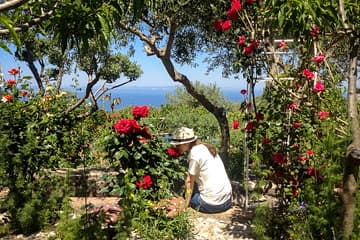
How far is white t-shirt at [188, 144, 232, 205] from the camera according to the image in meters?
4.79

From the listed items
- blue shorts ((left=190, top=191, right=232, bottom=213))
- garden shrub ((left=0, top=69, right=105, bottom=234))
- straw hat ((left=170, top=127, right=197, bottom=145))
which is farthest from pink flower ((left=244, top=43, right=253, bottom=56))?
garden shrub ((left=0, top=69, right=105, bottom=234))

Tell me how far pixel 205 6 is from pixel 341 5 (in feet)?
12.1

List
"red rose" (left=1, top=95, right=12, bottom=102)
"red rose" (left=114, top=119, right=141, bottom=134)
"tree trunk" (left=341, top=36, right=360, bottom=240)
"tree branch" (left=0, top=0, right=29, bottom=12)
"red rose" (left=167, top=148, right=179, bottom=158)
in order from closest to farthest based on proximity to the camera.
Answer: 1. "tree branch" (left=0, top=0, right=29, bottom=12)
2. "tree trunk" (left=341, top=36, right=360, bottom=240)
3. "red rose" (left=114, top=119, right=141, bottom=134)
4. "red rose" (left=167, top=148, right=179, bottom=158)
5. "red rose" (left=1, top=95, right=12, bottom=102)

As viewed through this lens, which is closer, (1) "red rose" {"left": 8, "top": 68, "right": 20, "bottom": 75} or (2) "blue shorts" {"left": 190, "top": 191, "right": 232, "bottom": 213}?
(2) "blue shorts" {"left": 190, "top": 191, "right": 232, "bottom": 213}

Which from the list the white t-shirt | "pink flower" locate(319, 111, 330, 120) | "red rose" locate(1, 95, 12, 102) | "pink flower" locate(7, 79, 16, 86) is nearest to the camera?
"pink flower" locate(319, 111, 330, 120)

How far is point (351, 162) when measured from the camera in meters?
2.70

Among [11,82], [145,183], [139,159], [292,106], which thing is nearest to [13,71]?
[11,82]

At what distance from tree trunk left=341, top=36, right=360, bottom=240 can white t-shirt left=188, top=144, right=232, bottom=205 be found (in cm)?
210

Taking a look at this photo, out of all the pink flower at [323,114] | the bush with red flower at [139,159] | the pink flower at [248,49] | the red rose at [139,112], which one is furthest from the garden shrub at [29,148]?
the pink flower at [323,114]

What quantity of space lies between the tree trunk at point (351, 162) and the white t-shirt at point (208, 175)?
2.10m

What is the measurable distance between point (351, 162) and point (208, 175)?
238cm

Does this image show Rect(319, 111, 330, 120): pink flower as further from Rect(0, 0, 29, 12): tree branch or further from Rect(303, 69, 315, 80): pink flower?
Rect(0, 0, 29, 12): tree branch

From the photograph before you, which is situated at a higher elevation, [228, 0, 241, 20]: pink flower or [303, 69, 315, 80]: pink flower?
[228, 0, 241, 20]: pink flower

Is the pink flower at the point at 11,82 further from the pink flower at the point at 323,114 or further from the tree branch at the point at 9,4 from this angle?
the tree branch at the point at 9,4
